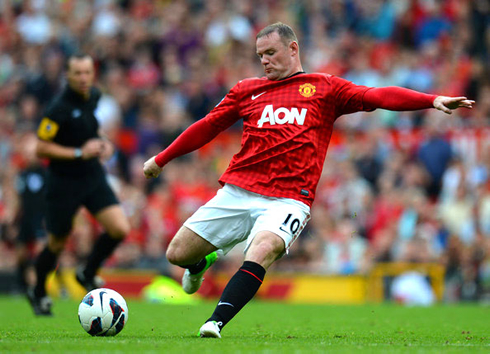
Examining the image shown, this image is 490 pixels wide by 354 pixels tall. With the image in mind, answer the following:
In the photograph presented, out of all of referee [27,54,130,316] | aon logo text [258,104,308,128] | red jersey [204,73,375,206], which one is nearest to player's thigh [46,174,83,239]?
referee [27,54,130,316]

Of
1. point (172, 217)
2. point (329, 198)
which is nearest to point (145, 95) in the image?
point (172, 217)

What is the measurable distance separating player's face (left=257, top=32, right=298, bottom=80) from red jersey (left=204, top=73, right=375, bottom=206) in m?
0.08

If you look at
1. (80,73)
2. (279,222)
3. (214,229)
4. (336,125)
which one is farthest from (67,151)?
(336,125)

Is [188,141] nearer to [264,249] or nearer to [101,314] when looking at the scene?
[264,249]

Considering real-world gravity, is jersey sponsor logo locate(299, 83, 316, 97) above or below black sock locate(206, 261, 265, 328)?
above

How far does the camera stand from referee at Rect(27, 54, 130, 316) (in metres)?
9.23

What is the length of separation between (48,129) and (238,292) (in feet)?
13.5

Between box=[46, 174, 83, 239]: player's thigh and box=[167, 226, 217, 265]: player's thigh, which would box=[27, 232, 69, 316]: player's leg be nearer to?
box=[46, 174, 83, 239]: player's thigh

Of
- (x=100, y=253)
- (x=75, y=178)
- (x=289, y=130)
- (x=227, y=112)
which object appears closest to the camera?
(x=289, y=130)

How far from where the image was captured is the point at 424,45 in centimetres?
1652

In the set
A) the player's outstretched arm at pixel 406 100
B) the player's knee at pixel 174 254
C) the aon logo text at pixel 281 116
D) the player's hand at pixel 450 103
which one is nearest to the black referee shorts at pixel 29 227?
the player's knee at pixel 174 254

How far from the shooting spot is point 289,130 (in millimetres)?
6570

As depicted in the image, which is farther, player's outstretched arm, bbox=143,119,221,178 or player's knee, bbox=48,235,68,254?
player's knee, bbox=48,235,68,254

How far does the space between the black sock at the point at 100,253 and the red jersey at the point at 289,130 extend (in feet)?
9.77
